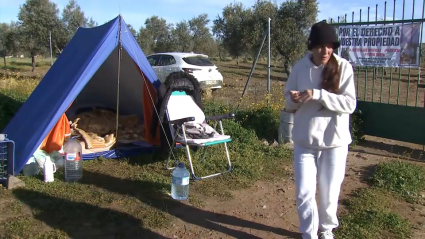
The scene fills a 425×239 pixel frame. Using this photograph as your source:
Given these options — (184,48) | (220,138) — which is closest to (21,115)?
(220,138)

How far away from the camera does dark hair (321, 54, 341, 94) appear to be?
111 inches

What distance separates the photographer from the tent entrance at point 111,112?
5.98 m

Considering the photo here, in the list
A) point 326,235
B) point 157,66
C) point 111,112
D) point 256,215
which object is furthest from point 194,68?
point 326,235

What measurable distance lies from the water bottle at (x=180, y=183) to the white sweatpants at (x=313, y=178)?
1503 mm

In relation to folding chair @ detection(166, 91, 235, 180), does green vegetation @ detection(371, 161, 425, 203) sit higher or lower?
lower

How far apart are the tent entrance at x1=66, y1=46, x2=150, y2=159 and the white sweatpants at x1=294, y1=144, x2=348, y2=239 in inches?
134

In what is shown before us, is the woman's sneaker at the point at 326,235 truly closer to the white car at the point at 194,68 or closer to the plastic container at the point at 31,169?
the plastic container at the point at 31,169

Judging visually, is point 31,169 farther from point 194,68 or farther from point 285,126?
point 194,68

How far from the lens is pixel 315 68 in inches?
114

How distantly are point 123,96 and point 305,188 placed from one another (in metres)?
4.98

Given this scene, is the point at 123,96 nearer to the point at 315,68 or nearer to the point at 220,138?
the point at 220,138

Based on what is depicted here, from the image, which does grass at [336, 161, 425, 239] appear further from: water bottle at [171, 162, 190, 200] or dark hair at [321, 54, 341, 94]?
water bottle at [171, 162, 190, 200]

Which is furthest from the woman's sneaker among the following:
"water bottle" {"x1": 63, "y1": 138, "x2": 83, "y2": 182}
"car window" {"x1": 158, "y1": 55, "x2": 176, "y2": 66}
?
"car window" {"x1": 158, "y1": 55, "x2": 176, "y2": 66}

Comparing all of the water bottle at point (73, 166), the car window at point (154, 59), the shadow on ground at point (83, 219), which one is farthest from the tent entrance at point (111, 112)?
the car window at point (154, 59)
